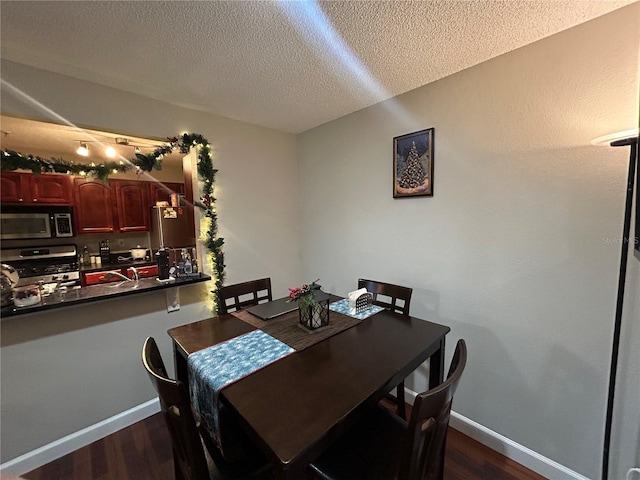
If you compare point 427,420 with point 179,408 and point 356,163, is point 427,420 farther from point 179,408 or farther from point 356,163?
point 356,163

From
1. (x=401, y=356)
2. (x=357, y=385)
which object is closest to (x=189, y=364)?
(x=357, y=385)

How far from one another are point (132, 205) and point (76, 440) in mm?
2953

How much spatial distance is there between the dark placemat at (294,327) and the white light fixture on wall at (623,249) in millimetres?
1205

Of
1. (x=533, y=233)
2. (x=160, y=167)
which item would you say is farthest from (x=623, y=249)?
(x=160, y=167)

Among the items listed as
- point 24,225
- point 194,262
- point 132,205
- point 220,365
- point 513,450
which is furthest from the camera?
point 132,205

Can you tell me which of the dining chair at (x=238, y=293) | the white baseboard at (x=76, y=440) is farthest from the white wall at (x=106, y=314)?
the dining chair at (x=238, y=293)

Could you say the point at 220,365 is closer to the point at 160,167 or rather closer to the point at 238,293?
the point at 238,293

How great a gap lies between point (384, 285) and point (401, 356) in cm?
74

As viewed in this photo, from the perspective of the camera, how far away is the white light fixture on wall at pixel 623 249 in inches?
43.3

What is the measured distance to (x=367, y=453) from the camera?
111 cm

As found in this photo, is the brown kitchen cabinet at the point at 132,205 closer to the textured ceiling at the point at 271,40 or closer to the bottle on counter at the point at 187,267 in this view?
the bottle on counter at the point at 187,267

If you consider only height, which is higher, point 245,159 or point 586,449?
point 245,159

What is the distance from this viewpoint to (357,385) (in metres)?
1.05

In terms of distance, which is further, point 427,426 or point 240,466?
point 240,466
